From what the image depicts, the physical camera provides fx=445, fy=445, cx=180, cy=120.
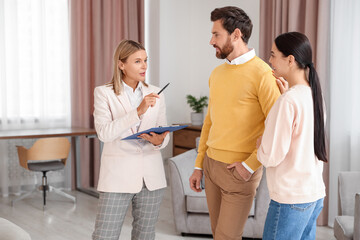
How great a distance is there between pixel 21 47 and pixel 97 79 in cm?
92

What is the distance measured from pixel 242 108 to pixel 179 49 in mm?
4151

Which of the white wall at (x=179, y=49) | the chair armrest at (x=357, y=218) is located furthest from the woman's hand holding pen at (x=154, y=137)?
the white wall at (x=179, y=49)

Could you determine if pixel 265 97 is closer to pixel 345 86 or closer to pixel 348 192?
pixel 348 192

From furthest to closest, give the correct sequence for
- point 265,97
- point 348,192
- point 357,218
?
point 348,192, point 357,218, point 265,97

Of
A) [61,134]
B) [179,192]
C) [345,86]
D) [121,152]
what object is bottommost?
[179,192]

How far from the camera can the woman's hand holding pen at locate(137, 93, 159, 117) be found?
6.72 feet

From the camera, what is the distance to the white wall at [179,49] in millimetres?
5734

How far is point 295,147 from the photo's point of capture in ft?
5.43

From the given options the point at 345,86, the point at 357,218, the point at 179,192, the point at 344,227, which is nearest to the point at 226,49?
the point at 357,218

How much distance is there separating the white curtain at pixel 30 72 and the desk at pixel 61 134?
0.32 meters

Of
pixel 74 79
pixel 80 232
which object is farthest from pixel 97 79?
pixel 80 232

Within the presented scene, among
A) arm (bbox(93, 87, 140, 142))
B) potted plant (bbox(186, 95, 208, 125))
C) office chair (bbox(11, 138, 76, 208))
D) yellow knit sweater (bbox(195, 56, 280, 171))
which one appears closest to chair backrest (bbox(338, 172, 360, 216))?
yellow knit sweater (bbox(195, 56, 280, 171))

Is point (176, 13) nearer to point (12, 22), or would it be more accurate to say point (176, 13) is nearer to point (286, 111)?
point (12, 22)

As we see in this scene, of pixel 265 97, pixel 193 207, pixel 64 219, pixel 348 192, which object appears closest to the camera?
pixel 265 97
